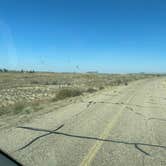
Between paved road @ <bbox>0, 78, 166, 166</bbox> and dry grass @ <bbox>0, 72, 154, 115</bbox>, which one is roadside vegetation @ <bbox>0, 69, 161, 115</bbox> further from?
paved road @ <bbox>0, 78, 166, 166</bbox>

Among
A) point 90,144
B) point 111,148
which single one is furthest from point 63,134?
point 111,148

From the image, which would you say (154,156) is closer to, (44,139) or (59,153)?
(59,153)

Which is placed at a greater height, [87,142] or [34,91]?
[87,142]

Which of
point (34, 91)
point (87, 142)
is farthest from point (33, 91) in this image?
point (87, 142)

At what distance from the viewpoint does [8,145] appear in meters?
7.96

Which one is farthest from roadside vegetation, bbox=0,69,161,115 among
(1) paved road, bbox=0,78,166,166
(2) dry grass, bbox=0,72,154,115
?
(1) paved road, bbox=0,78,166,166

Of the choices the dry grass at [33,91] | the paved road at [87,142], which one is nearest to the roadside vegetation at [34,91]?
the dry grass at [33,91]

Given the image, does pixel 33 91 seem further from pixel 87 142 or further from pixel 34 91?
pixel 87 142

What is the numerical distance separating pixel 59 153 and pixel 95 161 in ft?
3.23

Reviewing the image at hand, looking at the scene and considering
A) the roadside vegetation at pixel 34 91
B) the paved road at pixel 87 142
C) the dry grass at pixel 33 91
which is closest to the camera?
the paved road at pixel 87 142

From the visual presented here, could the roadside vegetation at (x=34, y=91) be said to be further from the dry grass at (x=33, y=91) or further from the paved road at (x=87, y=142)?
the paved road at (x=87, y=142)

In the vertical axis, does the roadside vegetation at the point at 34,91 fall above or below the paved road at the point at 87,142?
below

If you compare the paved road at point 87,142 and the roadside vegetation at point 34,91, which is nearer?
the paved road at point 87,142

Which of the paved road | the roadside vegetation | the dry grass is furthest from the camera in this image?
the dry grass
